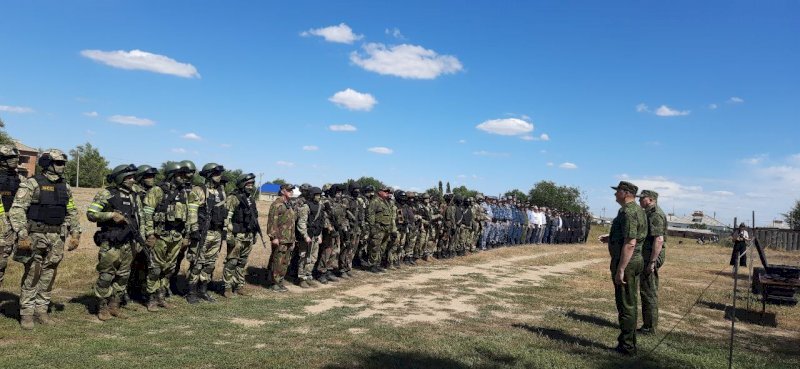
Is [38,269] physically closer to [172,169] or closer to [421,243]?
Answer: [172,169]

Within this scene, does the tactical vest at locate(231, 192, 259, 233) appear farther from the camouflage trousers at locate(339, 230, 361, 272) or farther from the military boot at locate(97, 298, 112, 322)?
the camouflage trousers at locate(339, 230, 361, 272)

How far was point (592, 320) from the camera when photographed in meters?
8.03

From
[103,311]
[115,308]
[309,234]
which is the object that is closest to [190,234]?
[115,308]

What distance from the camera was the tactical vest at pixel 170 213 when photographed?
7.41m

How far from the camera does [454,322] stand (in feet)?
24.3

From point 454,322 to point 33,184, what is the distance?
5580 millimetres

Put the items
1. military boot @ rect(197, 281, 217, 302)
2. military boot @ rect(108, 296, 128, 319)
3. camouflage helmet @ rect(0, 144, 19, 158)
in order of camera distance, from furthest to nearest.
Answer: military boot @ rect(197, 281, 217, 302), military boot @ rect(108, 296, 128, 319), camouflage helmet @ rect(0, 144, 19, 158)

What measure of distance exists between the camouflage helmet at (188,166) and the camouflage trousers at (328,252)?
3.43 meters

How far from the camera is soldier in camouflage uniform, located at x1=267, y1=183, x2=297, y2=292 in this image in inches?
370

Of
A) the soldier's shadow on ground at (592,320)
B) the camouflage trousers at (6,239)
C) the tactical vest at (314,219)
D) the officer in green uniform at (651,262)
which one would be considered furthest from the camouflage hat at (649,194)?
the camouflage trousers at (6,239)

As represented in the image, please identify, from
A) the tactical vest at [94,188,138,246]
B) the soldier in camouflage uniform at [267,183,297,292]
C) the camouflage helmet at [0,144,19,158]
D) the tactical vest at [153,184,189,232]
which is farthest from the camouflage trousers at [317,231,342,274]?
the camouflage helmet at [0,144,19,158]

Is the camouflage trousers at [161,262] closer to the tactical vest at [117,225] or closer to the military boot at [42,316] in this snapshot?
the tactical vest at [117,225]

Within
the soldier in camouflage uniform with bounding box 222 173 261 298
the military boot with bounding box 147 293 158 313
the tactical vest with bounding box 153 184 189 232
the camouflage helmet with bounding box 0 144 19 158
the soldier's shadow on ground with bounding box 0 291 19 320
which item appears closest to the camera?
the camouflage helmet with bounding box 0 144 19 158

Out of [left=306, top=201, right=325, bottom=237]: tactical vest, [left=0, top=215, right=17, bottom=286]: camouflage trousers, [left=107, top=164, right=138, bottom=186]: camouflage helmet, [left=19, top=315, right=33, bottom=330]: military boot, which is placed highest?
[left=107, top=164, right=138, bottom=186]: camouflage helmet
